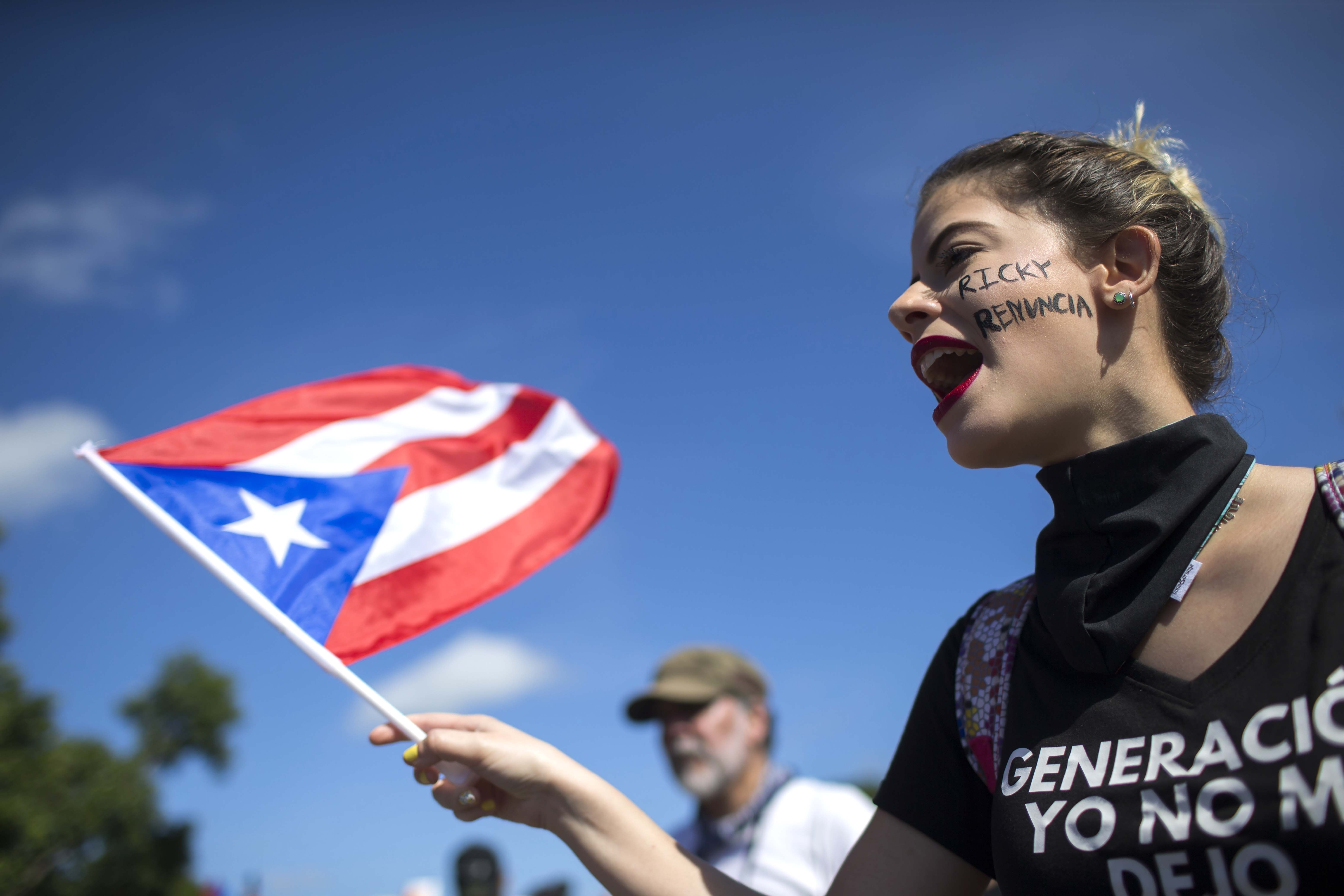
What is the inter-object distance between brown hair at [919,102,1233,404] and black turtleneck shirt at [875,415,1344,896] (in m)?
0.38

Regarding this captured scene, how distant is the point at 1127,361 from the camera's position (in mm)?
1821

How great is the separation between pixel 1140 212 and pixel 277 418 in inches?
114

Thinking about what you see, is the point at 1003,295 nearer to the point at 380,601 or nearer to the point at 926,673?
the point at 926,673

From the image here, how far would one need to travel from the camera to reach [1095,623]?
157 centimetres

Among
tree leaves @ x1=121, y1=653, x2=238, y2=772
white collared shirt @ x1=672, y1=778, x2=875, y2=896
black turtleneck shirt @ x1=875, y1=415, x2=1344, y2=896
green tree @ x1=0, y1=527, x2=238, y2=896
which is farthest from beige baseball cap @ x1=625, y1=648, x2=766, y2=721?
tree leaves @ x1=121, y1=653, x2=238, y2=772

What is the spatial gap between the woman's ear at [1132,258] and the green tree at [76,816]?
29.7 m

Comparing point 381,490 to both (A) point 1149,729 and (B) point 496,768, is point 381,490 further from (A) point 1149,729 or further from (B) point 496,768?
(A) point 1149,729

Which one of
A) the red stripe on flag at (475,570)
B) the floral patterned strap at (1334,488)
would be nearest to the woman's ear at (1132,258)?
the floral patterned strap at (1334,488)

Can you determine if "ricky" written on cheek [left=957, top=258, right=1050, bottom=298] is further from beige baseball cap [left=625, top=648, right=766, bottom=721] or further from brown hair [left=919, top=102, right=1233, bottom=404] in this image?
beige baseball cap [left=625, top=648, right=766, bottom=721]

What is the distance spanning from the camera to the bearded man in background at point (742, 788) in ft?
12.8

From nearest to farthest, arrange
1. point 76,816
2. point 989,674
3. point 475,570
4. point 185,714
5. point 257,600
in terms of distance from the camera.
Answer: point 989,674, point 257,600, point 475,570, point 76,816, point 185,714

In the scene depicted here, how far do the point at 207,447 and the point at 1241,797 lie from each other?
3.00 meters

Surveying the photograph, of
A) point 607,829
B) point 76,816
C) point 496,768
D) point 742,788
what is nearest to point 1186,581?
point 607,829

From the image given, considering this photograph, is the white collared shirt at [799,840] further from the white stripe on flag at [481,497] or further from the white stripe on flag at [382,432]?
the white stripe on flag at [382,432]
